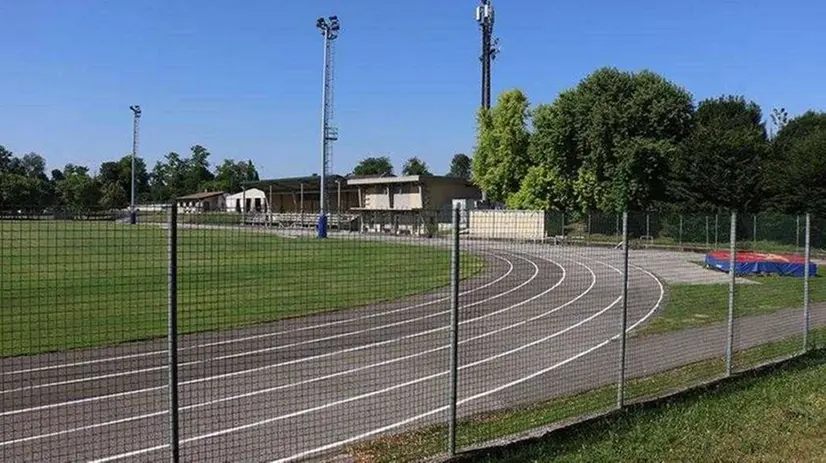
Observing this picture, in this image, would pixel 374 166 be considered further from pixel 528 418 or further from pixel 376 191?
pixel 528 418

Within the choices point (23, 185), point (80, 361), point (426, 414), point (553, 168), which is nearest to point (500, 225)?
point (426, 414)

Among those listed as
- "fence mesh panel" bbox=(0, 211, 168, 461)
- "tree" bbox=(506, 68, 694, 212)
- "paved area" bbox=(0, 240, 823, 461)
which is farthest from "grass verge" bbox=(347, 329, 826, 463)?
"tree" bbox=(506, 68, 694, 212)

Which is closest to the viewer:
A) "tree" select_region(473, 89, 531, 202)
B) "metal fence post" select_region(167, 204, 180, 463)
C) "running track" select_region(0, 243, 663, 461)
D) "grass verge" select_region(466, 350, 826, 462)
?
"metal fence post" select_region(167, 204, 180, 463)

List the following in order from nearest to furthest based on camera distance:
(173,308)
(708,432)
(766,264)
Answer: (173,308) < (708,432) < (766,264)

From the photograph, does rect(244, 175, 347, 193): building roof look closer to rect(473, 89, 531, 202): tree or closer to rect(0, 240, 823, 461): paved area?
rect(473, 89, 531, 202): tree

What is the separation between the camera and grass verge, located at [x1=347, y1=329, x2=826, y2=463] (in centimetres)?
653

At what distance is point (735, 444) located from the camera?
625 cm

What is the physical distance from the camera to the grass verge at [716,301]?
635 inches

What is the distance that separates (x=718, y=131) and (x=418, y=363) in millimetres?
50607

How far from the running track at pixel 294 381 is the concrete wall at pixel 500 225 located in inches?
23.3

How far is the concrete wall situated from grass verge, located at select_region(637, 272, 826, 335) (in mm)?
3677

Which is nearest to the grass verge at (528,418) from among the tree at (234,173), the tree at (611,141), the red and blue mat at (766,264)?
the red and blue mat at (766,264)

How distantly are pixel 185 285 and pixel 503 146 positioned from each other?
54.5 meters

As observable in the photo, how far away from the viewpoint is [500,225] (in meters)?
10.6
